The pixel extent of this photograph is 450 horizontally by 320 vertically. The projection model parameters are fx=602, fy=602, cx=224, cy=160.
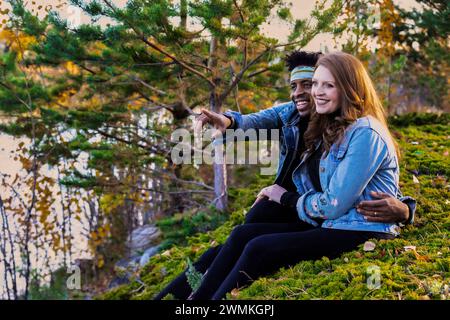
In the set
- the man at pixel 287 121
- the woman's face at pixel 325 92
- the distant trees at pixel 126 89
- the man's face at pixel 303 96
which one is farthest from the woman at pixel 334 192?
the distant trees at pixel 126 89

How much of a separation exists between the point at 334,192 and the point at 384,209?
0.87 feet

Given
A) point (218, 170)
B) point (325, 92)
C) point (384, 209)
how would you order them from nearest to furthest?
1. point (384, 209)
2. point (325, 92)
3. point (218, 170)

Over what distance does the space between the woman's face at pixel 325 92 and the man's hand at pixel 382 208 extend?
0.46 m

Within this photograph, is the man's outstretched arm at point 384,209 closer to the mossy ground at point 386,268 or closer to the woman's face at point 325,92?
the mossy ground at point 386,268

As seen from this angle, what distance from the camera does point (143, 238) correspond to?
7.93 meters

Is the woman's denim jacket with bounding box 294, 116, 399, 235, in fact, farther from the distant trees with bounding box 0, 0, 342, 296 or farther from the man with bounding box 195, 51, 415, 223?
the distant trees with bounding box 0, 0, 342, 296

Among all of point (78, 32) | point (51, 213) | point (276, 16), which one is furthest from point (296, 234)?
point (51, 213)

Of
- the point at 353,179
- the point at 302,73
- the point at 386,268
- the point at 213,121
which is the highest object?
the point at 302,73

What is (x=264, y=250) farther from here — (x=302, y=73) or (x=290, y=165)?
(x=302, y=73)

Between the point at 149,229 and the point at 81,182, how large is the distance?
2.05 metres

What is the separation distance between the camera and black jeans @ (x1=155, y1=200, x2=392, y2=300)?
2.72m

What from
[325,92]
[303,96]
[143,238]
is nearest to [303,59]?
[303,96]

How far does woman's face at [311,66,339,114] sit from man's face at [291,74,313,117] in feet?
1.44
